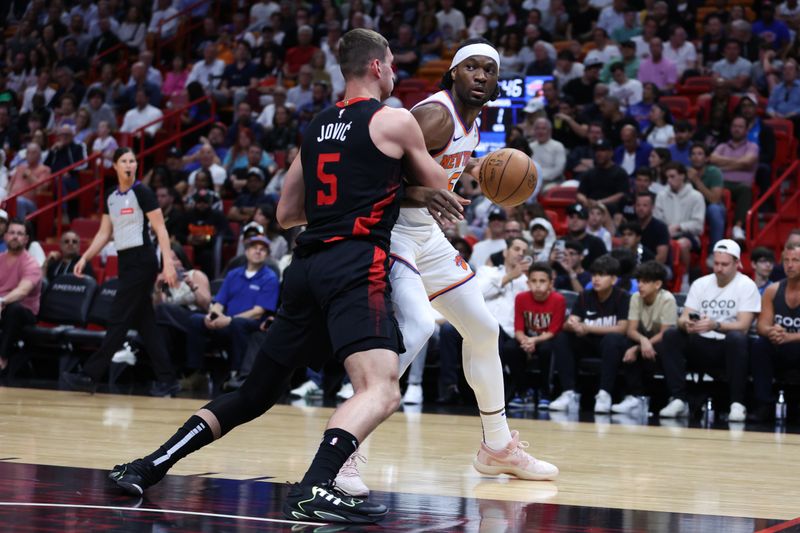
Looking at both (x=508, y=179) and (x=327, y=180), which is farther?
(x=508, y=179)

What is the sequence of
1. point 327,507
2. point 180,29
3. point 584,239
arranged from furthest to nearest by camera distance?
point 180,29, point 584,239, point 327,507

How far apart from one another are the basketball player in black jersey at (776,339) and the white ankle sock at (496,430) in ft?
14.0

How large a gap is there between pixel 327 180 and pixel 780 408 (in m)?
6.64

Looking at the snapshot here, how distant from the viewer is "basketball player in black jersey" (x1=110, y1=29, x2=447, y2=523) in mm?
4012

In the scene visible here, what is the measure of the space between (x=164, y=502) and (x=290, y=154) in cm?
1007

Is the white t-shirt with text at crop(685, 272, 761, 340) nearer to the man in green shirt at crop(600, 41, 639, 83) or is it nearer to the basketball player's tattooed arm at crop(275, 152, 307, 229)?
the basketball player's tattooed arm at crop(275, 152, 307, 229)

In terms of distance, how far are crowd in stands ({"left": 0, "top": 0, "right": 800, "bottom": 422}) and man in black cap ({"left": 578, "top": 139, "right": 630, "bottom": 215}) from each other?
0.02 m

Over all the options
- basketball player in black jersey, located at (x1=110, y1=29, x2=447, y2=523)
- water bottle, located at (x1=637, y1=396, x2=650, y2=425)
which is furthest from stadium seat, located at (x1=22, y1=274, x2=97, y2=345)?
basketball player in black jersey, located at (x1=110, y1=29, x2=447, y2=523)

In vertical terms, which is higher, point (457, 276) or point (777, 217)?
point (777, 217)

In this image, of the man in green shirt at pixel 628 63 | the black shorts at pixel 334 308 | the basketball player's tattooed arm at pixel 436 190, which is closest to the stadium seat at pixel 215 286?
the man in green shirt at pixel 628 63

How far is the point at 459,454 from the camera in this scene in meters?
6.38

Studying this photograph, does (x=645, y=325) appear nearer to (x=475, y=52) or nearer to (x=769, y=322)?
(x=769, y=322)

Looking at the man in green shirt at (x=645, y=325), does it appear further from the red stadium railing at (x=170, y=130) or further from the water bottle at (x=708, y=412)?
the red stadium railing at (x=170, y=130)

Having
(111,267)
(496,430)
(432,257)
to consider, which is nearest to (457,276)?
(432,257)
